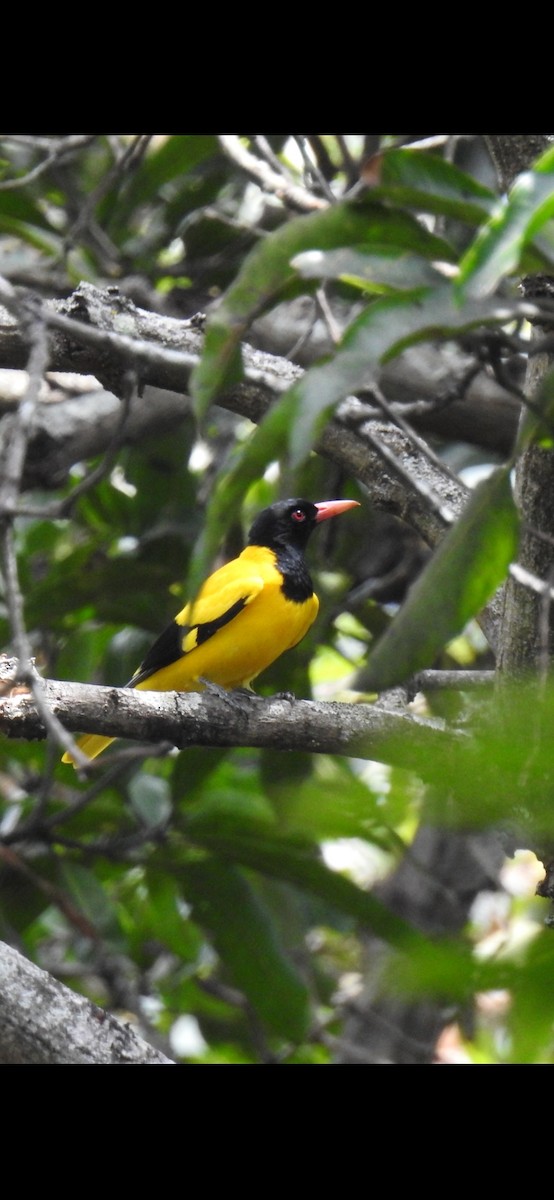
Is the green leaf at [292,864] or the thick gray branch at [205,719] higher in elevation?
the thick gray branch at [205,719]

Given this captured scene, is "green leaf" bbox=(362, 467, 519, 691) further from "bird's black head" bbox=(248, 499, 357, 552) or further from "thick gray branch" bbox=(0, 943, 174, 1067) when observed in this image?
"bird's black head" bbox=(248, 499, 357, 552)

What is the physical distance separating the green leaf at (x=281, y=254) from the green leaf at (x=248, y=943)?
2.88 m

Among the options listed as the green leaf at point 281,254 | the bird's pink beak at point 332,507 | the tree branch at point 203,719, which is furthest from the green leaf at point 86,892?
the green leaf at point 281,254

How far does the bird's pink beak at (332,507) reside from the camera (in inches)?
174

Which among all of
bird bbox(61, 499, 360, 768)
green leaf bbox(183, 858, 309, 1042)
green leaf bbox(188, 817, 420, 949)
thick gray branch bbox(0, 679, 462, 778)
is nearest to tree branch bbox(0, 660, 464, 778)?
thick gray branch bbox(0, 679, 462, 778)

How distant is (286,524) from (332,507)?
1.16 feet

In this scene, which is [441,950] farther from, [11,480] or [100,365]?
[100,365]

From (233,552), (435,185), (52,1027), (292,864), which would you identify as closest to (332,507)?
(233,552)

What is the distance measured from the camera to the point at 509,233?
1147mm

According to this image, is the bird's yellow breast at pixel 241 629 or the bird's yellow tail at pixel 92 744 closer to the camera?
the bird's yellow breast at pixel 241 629

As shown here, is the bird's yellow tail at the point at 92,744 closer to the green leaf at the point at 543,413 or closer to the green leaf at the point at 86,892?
the green leaf at the point at 86,892

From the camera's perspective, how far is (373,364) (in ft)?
3.90

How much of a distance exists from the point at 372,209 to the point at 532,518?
39.2 inches

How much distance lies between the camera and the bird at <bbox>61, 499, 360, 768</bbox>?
13.6ft
